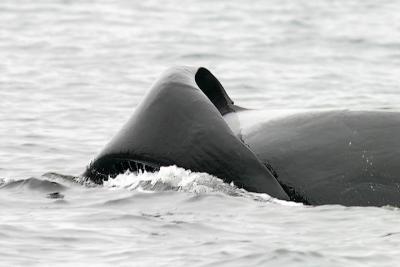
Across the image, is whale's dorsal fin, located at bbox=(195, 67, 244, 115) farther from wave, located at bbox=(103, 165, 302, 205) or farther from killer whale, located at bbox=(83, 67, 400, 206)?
wave, located at bbox=(103, 165, 302, 205)

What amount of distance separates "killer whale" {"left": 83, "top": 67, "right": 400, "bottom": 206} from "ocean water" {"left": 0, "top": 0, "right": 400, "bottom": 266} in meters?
0.14

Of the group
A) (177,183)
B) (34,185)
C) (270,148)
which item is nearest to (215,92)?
(270,148)

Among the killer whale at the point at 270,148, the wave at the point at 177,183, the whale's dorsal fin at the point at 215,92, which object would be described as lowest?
the wave at the point at 177,183

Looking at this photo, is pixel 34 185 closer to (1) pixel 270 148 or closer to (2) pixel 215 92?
(2) pixel 215 92

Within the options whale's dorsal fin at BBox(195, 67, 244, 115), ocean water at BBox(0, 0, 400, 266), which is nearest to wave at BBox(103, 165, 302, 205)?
ocean water at BBox(0, 0, 400, 266)

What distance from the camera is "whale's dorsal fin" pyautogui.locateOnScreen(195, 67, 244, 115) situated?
9734 mm

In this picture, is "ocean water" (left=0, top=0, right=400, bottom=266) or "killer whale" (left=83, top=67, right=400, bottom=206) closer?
"ocean water" (left=0, top=0, right=400, bottom=266)

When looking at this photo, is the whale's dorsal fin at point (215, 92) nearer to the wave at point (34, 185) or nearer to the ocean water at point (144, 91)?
the ocean water at point (144, 91)

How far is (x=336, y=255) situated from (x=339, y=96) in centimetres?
1150

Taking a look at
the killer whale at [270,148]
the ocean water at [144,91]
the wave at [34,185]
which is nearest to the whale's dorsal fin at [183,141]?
the killer whale at [270,148]

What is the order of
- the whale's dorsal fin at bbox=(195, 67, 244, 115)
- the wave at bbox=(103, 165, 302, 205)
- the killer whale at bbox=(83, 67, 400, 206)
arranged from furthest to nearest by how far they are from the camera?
the whale's dorsal fin at bbox=(195, 67, 244, 115) → the wave at bbox=(103, 165, 302, 205) → the killer whale at bbox=(83, 67, 400, 206)

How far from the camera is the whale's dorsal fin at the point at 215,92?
9.73 m

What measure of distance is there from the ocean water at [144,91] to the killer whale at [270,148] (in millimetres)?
138

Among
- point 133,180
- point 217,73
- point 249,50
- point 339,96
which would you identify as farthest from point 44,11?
point 133,180
